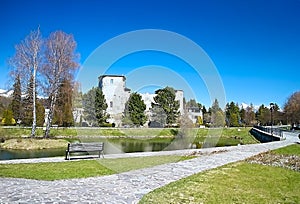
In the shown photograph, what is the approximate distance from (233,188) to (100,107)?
133ft

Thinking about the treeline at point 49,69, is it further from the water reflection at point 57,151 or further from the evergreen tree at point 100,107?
the evergreen tree at point 100,107

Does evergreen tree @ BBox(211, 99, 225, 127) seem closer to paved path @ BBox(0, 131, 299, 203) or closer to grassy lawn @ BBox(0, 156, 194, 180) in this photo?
grassy lawn @ BBox(0, 156, 194, 180)

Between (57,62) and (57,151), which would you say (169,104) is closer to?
(57,62)

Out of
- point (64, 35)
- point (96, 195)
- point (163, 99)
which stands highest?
point (64, 35)

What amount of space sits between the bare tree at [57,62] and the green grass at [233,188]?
2084 cm

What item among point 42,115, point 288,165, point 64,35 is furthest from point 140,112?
point 288,165

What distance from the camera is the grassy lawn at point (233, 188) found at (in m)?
6.48

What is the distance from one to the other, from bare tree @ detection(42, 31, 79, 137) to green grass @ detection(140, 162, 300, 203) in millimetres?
20842

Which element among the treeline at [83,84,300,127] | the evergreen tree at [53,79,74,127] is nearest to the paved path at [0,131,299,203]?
the evergreen tree at [53,79,74,127]

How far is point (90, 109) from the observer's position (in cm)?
4572

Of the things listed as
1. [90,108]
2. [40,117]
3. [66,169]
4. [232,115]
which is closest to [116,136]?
[90,108]

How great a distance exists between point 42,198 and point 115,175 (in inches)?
126

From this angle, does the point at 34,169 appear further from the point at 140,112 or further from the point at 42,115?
the point at 140,112

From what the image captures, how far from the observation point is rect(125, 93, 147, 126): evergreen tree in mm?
48650
